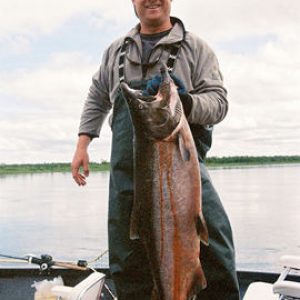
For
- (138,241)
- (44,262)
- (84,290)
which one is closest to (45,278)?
(44,262)

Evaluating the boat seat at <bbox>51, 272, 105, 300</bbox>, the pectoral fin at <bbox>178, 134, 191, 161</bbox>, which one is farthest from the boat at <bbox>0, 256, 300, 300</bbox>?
the pectoral fin at <bbox>178, 134, 191, 161</bbox>

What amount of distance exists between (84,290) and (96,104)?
1264mm

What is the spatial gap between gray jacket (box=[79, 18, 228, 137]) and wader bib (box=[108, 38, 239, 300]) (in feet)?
0.26

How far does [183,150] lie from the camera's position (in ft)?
9.35

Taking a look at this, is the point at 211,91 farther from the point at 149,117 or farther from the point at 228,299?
the point at 228,299

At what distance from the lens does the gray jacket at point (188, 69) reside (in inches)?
130

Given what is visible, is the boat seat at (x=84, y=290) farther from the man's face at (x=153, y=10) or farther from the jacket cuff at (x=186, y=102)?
the man's face at (x=153, y=10)

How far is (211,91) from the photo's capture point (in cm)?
343

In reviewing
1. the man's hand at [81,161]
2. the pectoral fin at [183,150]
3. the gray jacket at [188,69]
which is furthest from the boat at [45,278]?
the pectoral fin at [183,150]

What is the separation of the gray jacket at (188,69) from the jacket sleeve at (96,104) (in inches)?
1.1

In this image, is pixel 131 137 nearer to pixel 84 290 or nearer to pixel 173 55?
pixel 173 55

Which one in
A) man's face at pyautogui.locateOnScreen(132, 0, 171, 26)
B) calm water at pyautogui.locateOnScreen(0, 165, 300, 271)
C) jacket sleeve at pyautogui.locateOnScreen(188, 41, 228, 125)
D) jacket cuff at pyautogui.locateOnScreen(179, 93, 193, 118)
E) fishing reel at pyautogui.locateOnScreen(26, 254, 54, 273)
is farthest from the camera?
calm water at pyautogui.locateOnScreen(0, 165, 300, 271)

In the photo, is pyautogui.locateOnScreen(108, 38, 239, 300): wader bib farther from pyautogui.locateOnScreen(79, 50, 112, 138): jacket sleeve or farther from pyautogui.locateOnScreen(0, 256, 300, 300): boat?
pyautogui.locateOnScreen(0, 256, 300, 300): boat

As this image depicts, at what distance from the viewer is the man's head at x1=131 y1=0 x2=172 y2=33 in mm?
3445
